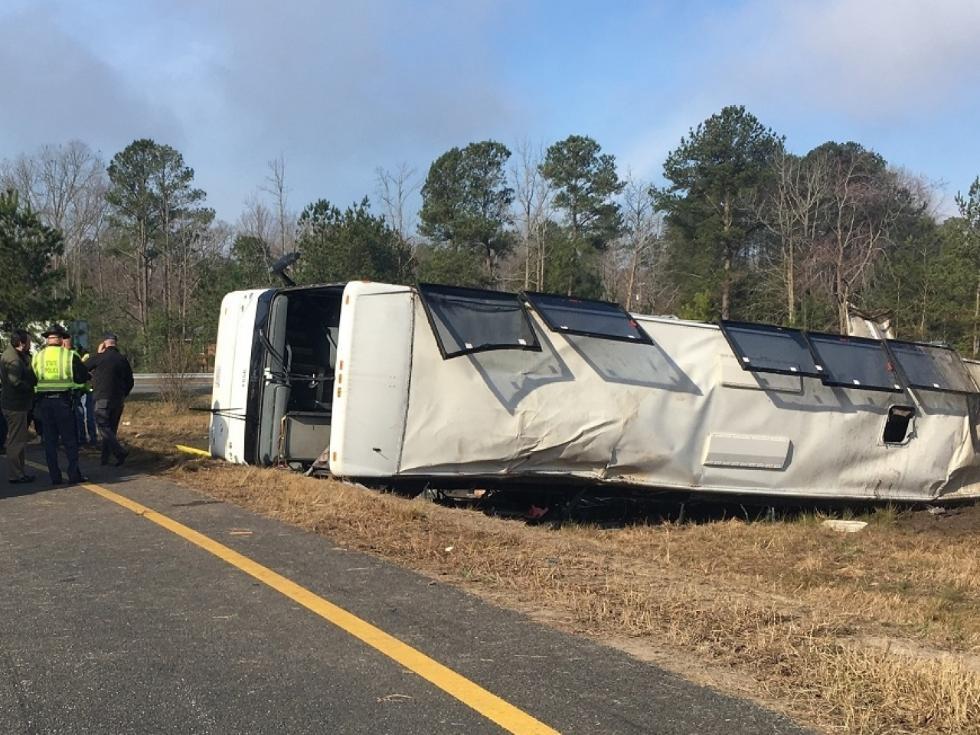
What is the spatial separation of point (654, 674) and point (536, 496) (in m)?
5.02

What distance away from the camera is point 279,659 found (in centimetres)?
428

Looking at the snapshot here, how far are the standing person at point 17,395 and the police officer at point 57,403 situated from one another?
0.13 meters

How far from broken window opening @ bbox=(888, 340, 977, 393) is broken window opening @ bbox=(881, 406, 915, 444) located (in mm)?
292

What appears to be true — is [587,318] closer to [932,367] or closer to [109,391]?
[932,367]

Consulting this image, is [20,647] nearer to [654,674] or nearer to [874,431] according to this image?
[654,674]

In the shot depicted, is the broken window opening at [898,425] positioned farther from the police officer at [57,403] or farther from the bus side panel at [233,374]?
the police officer at [57,403]

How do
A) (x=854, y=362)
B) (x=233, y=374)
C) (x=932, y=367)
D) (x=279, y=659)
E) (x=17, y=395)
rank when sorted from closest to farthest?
1. (x=279, y=659)
2. (x=854, y=362)
3. (x=17, y=395)
4. (x=932, y=367)
5. (x=233, y=374)

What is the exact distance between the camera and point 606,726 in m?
3.58

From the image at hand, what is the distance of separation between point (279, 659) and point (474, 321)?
14.1ft

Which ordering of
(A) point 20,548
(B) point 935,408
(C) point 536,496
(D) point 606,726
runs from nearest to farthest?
(D) point 606,726 → (A) point 20,548 → (C) point 536,496 → (B) point 935,408

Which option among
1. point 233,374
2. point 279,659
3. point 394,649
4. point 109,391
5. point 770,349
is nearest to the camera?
point 279,659

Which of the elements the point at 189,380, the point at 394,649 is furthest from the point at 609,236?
the point at 394,649

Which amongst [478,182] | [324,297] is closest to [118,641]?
[324,297]

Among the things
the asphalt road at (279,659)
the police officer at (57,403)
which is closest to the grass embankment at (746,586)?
the asphalt road at (279,659)
